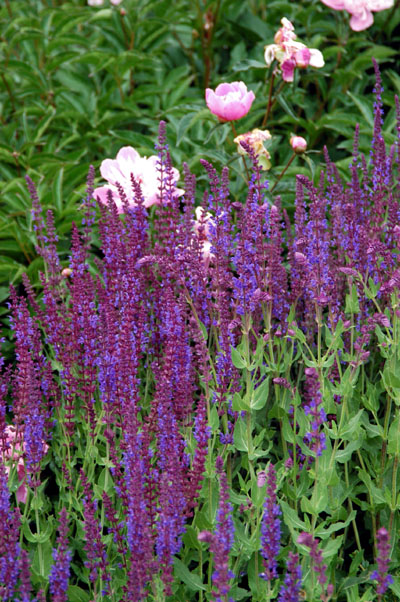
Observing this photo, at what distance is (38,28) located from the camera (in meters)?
4.79

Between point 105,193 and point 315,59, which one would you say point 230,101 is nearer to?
point 315,59

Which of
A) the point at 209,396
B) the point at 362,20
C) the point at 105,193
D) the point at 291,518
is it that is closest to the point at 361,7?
the point at 362,20

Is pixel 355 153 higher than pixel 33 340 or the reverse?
higher

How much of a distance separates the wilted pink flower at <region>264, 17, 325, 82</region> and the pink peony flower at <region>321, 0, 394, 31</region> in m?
0.92

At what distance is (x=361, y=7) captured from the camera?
4059 mm

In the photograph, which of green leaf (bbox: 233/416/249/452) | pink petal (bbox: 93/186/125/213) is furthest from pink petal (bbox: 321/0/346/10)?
green leaf (bbox: 233/416/249/452)

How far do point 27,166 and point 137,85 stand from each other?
1.23 meters

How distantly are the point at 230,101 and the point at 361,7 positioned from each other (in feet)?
4.69

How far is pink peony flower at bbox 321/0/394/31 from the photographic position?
403cm

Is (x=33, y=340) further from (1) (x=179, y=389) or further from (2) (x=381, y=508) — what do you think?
(2) (x=381, y=508)

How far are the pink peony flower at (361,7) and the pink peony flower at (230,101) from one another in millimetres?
1204

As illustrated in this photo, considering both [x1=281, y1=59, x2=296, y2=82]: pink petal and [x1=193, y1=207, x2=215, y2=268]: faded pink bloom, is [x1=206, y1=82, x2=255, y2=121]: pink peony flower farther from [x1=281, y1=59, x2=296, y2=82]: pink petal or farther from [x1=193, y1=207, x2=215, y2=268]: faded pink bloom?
[x1=193, y1=207, x2=215, y2=268]: faded pink bloom

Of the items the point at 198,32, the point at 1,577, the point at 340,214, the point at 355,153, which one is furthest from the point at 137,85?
the point at 1,577

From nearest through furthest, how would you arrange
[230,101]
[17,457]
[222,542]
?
[222,542], [17,457], [230,101]
